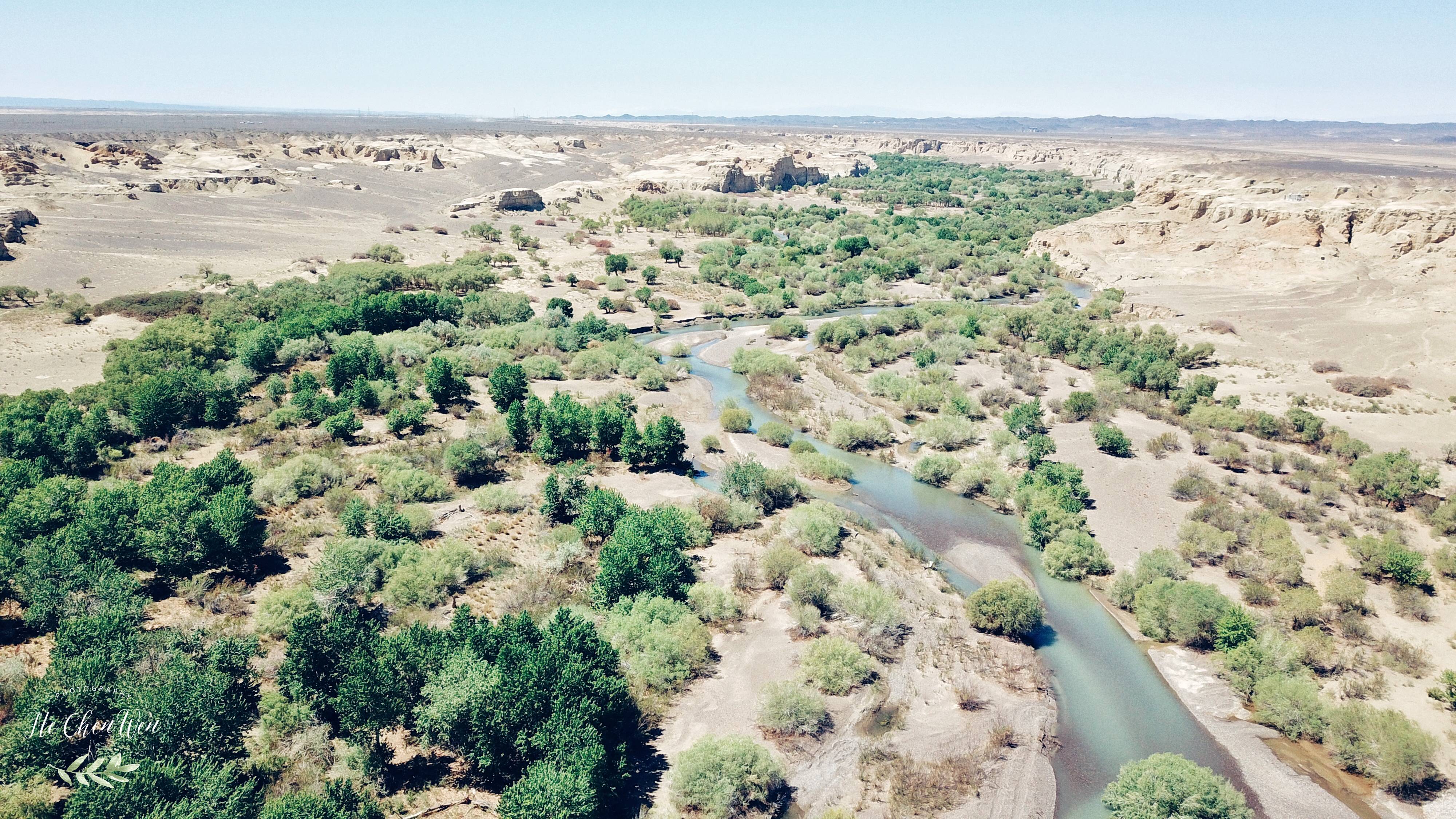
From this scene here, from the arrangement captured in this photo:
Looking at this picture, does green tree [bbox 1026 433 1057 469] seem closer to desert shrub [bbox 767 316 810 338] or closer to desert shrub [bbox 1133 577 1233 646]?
desert shrub [bbox 1133 577 1233 646]

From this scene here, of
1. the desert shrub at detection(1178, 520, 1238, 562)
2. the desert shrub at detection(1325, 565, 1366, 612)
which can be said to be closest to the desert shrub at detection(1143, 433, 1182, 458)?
the desert shrub at detection(1178, 520, 1238, 562)

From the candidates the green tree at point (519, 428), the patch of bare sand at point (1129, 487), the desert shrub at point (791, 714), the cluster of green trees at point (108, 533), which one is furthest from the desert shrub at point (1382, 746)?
the cluster of green trees at point (108, 533)

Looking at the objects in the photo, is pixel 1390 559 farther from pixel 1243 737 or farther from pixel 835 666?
pixel 835 666

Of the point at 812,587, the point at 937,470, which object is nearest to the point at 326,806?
the point at 812,587

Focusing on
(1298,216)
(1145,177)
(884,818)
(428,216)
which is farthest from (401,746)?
(1145,177)

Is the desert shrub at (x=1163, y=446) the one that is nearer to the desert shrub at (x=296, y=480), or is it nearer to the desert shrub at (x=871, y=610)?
the desert shrub at (x=871, y=610)

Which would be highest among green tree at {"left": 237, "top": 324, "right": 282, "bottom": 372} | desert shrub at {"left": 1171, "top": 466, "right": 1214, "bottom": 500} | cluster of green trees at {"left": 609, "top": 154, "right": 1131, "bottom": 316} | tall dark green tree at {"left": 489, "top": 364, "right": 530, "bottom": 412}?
cluster of green trees at {"left": 609, "top": 154, "right": 1131, "bottom": 316}
